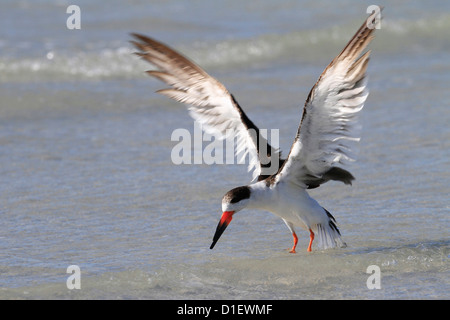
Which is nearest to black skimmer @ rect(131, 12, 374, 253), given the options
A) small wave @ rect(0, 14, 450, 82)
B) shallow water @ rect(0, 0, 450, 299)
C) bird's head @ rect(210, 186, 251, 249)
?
bird's head @ rect(210, 186, 251, 249)

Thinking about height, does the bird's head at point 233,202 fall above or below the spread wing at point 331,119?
below

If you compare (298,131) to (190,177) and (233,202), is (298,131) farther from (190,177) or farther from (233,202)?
(190,177)

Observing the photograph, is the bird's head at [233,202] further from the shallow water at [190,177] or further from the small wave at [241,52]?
the small wave at [241,52]

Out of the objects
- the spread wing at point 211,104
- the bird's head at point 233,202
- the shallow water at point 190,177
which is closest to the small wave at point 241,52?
the shallow water at point 190,177

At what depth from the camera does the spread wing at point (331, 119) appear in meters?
4.60

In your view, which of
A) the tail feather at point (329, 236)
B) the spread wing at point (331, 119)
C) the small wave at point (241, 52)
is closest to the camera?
the spread wing at point (331, 119)

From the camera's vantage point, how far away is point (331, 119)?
4.84 meters

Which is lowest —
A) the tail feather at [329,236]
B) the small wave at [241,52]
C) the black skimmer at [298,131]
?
the tail feather at [329,236]

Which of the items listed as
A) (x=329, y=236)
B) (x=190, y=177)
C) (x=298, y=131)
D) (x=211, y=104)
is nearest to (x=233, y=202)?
(x=298, y=131)

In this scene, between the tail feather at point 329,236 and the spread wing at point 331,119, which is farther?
the tail feather at point 329,236

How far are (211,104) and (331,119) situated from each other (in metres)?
1.19

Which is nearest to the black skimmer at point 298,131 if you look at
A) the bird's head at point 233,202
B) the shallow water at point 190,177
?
the bird's head at point 233,202

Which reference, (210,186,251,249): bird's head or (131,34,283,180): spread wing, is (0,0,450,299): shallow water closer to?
(210,186,251,249): bird's head

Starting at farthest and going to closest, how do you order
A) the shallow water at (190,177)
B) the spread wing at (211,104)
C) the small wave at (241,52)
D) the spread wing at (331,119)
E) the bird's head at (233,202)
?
the small wave at (241,52) → the spread wing at (211,104) → the bird's head at (233,202) → the shallow water at (190,177) → the spread wing at (331,119)
